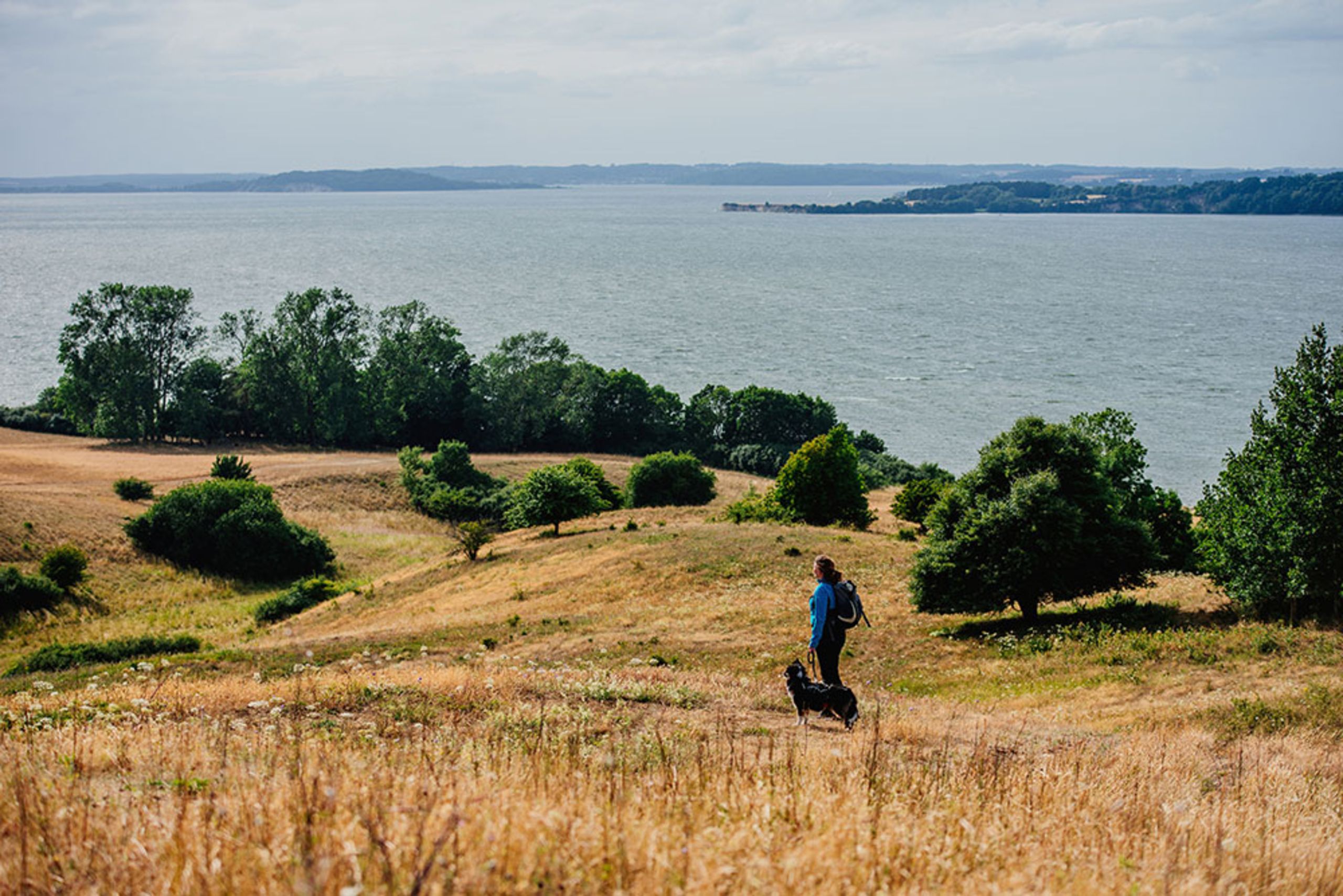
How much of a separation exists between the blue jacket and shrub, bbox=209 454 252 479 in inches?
2066

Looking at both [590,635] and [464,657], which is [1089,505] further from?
[464,657]

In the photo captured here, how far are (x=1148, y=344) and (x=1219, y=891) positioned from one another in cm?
11383

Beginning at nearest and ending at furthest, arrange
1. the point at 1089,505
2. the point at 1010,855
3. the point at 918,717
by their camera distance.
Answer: the point at 1010,855, the point at 918,717, the point at 1089,505

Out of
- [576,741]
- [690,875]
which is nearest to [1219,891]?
[690,875]

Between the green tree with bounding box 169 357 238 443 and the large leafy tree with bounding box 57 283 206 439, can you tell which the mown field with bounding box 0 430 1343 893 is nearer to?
the green tree with bounding box 169 357 238 443

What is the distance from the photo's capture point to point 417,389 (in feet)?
273

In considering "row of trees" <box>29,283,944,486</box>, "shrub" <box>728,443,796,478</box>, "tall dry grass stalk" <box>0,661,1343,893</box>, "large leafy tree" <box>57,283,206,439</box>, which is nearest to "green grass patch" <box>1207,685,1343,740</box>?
"tall dry grass stalk" <box>0,661,1343,893</box>

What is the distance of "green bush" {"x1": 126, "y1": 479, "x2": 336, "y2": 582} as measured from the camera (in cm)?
4581

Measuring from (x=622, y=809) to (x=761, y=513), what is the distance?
126 ft

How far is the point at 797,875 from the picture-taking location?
4859mm

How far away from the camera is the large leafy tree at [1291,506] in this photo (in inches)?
771

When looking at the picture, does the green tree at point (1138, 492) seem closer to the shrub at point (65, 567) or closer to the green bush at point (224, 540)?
the green bush at point (224, 540)

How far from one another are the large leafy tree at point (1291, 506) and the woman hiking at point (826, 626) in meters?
12.6

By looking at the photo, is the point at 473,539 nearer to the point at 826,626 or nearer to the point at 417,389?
the point at 826,626
